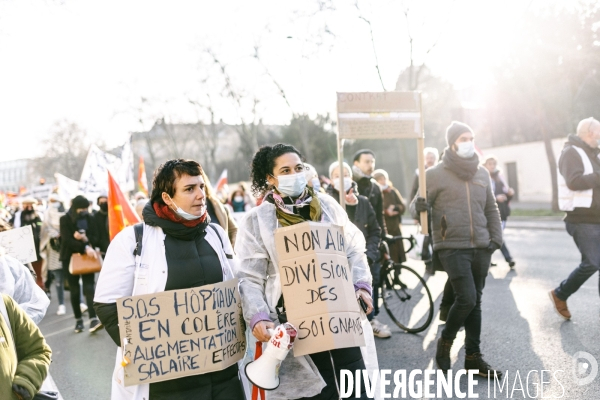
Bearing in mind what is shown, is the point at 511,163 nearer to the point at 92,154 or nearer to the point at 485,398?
the point at 92,154

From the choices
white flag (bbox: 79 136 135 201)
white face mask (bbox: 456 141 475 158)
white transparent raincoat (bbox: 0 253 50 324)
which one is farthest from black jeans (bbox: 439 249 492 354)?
white flag (bbox: 79 136 135 201)

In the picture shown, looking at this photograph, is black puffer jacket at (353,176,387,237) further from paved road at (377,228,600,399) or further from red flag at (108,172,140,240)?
red flag at (108,172,140,240)

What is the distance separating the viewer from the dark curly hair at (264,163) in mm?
3080

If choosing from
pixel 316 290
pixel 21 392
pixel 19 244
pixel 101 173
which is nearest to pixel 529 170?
pixel 101 173

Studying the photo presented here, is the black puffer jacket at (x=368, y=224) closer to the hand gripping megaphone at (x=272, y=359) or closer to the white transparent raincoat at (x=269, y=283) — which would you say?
the white transparent raincoat at (x=269, y=283)

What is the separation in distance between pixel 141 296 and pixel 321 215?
1.00 m

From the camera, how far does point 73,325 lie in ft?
27.4

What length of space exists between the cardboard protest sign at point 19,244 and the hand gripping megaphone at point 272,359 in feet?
10.1

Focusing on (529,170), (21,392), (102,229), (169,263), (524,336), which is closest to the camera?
(21,392)

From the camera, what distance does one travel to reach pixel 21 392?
2.35m

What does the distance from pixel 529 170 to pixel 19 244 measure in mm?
29010

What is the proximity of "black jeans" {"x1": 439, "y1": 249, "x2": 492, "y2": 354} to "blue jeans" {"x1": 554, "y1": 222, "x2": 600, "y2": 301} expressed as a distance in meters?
1.56

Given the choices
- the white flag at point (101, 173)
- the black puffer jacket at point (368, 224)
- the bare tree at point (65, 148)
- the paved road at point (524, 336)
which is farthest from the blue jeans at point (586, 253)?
the bare tree at point (65, 148)

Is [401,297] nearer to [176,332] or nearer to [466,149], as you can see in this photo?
[466,149]
